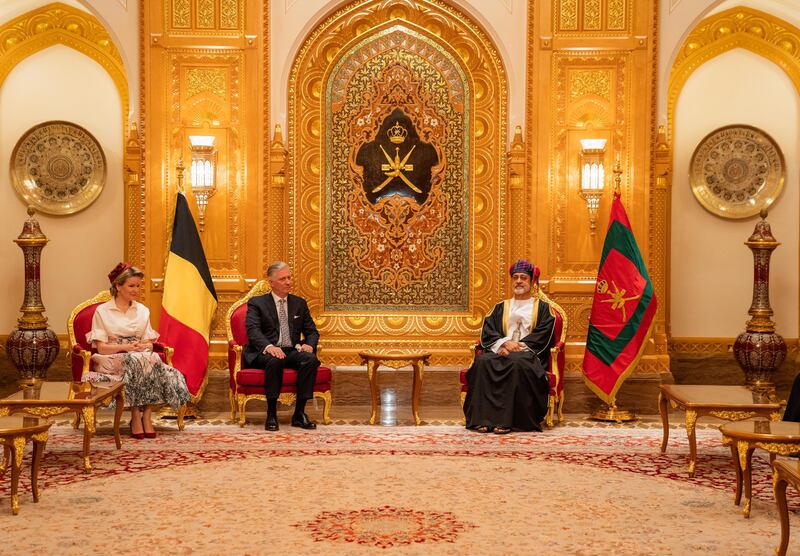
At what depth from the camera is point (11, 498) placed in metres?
4.99

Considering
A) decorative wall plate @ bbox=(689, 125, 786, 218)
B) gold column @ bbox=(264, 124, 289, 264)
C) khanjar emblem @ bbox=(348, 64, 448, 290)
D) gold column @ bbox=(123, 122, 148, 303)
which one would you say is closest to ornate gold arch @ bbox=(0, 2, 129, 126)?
gold column @ bbox=(123, 122, 148, 303)

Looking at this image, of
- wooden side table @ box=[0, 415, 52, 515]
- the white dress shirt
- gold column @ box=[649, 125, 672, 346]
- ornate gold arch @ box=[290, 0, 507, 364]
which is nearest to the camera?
wooden side table @ box=[0, 415, 52, 515]

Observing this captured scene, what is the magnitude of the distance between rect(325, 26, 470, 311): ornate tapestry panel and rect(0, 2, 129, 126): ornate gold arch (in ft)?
8.86

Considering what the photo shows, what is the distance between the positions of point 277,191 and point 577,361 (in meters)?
3.12

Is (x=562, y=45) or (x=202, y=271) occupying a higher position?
(x=562, y=45)

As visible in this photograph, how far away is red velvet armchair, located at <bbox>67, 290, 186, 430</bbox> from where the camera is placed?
767 centimetres

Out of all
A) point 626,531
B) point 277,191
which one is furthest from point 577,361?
point 626,531

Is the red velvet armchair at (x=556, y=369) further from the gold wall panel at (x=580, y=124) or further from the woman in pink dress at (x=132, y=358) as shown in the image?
the woman in pink dress at (x=132, y=358)

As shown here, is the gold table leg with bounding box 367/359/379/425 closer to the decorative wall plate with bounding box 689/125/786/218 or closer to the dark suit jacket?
the dark suit jacket

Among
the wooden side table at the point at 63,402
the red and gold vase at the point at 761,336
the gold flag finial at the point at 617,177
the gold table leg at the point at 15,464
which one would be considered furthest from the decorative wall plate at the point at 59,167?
the red and gold vase at the point at 761,336

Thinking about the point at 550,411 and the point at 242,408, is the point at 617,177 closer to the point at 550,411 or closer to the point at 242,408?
the point at 550,411

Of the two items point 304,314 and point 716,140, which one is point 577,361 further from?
point 716,140

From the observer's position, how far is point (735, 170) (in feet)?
34.7

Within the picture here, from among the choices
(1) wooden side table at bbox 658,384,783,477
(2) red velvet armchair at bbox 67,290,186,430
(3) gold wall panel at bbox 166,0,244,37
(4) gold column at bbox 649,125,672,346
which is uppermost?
(3) gold wall panel at bbox 166,0,244,37
